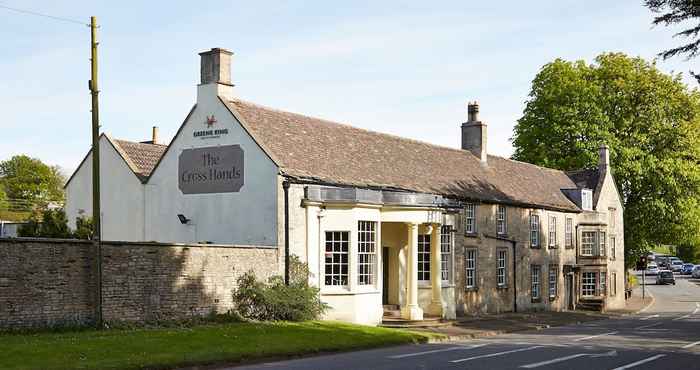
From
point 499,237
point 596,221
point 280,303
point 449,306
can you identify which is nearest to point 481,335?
point 449,306

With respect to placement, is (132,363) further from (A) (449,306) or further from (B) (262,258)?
(A) (449,306)

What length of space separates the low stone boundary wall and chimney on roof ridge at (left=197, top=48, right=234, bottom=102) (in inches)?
265

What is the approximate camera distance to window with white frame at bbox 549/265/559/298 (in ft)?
160

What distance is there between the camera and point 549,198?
162ft

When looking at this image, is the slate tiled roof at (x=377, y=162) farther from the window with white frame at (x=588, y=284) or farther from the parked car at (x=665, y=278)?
the parked car at (x=665, y=278)

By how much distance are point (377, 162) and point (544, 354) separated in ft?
52.1

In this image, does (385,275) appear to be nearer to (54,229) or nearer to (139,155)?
(139,155)

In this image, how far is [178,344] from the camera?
790 inches

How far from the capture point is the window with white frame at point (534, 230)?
46156mm

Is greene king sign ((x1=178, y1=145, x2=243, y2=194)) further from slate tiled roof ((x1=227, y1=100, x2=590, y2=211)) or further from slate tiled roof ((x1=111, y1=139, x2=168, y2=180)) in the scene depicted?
slate tiled roof ((x1=111, y1=139, x2=168, y2=180))

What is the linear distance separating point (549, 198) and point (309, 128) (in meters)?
20.5

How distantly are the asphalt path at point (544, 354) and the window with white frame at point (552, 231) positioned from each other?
56.2 ft

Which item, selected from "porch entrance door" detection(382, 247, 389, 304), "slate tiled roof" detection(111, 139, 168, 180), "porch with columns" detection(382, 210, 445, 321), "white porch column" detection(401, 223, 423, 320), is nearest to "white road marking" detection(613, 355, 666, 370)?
"white porch column" detection(401, 223, 423, 320)

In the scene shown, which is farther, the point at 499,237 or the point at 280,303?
the point at 499,237
